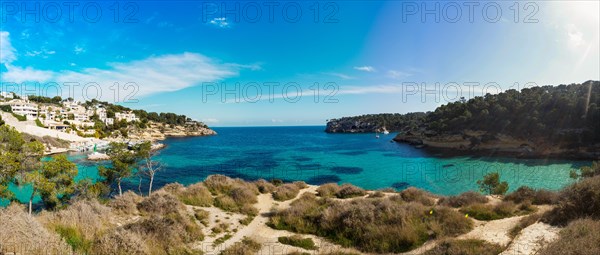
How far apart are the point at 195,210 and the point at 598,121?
63598 mm

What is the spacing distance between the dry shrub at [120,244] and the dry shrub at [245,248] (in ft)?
7.92

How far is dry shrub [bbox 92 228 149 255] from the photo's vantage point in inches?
280

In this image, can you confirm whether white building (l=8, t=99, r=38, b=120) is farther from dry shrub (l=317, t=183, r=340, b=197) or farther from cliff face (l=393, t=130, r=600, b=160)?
cliff face (l=393, t=130, r=600, b=160)

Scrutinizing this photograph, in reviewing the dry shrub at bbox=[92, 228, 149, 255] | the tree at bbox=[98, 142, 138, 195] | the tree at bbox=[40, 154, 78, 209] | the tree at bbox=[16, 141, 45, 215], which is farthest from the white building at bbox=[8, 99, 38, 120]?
the dry shrub at bbox=[92, 228, 149, 255]

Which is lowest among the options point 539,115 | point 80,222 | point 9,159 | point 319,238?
point 319,238

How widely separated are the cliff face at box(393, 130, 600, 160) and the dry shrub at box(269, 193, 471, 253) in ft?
158

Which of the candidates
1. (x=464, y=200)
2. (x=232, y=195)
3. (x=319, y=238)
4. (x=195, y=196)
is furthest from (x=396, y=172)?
(x=319, y=238)

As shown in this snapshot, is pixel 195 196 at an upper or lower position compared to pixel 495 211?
lower

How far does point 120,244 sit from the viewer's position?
7.31 m

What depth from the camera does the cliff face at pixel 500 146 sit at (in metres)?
43.2

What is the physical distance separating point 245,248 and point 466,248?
21.6 feet

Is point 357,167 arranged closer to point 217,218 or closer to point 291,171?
point 291,171

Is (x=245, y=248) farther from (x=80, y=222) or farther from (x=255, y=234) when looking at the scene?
(x=80, y=222)

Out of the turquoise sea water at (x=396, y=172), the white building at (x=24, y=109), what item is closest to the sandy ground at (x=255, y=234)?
the turquoise sea water at (x=396, y=172)
